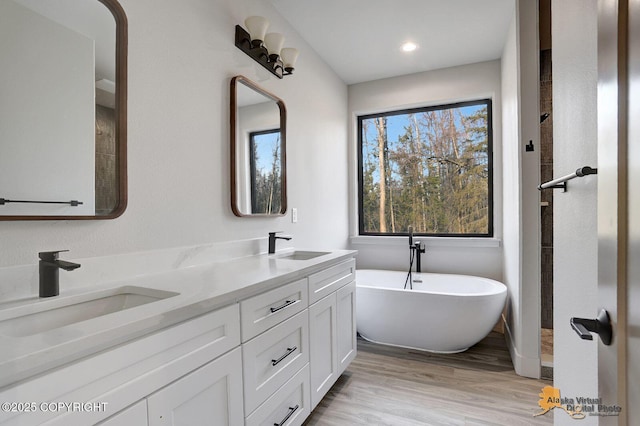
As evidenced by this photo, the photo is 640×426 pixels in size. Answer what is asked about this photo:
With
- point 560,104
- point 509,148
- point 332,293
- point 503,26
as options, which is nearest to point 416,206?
point 509,148

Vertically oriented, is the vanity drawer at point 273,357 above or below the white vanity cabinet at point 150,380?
below

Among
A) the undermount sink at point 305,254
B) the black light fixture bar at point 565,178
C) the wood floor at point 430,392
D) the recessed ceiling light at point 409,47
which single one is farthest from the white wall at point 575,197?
the recessed ceiling light at point 409,47

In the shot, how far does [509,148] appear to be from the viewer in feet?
8.82

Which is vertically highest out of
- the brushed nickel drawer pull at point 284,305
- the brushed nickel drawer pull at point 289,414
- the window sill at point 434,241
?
the window sill at point 434,241

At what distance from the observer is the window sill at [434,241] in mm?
3172

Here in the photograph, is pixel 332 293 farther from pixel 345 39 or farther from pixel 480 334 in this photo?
pixel 345 39

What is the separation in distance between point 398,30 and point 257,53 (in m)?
1.27

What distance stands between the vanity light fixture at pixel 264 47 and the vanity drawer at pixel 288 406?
73.5 inches

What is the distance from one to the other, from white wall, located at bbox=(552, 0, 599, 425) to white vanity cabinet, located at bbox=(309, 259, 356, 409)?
1054 millimetres

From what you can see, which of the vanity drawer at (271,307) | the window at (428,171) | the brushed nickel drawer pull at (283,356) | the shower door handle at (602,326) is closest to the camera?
the shower door handle at (602,326)

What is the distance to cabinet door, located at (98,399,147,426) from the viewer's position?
0.73 m

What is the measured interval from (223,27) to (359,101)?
83.1 inches

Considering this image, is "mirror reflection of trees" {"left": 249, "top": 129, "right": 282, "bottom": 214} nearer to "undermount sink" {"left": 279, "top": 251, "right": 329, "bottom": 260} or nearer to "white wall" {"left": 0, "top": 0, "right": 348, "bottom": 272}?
"white wall" {"left": 0, "top": 0, "right": 348, "bottom": 272}

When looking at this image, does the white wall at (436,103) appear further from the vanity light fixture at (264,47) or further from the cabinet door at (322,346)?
the cabinet door at (322,346)
